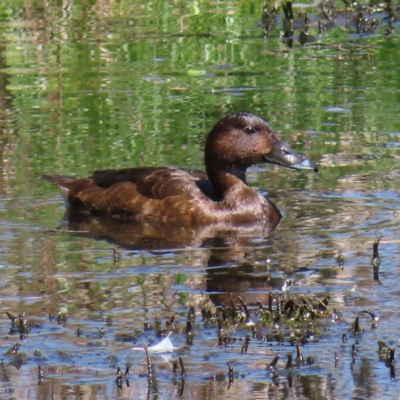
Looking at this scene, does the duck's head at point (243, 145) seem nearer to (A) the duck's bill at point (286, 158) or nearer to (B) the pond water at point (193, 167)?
(A) the duck's bill at point (286, 158)

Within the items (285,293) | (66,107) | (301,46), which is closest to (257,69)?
(301,46)

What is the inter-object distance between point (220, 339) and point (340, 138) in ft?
16.1

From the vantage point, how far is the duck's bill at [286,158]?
8789 millimetres

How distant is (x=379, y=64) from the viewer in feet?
42.9

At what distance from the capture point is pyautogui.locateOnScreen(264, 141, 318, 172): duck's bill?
8789 mm

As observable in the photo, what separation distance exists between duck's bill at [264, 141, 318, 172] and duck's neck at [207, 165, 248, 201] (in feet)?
0.83

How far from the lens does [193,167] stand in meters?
9.91

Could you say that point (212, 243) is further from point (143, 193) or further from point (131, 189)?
point (131, 189)

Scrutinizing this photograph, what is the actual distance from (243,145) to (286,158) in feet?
1.12

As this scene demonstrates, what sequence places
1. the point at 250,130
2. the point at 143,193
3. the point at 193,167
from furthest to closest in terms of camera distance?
1. the point at 193,167
2. the point at 250,130
3. the point at 143,193

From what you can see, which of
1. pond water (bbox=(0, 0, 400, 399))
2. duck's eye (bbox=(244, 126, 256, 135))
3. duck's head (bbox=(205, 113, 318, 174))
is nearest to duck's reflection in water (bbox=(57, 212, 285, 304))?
pond water (bbox=(0, 0, 400, 399))

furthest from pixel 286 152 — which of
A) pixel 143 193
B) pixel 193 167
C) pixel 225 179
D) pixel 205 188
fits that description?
pixel 193 167

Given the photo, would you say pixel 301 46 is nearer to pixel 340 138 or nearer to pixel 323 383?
pixel 340 138

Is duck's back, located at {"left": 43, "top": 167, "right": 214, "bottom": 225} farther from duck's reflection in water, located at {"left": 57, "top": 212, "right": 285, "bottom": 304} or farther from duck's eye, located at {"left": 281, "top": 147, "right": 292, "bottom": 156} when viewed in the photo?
duck's eye, located at {"left": 281, "top": 147, "right": 292, "bottom": 156}
